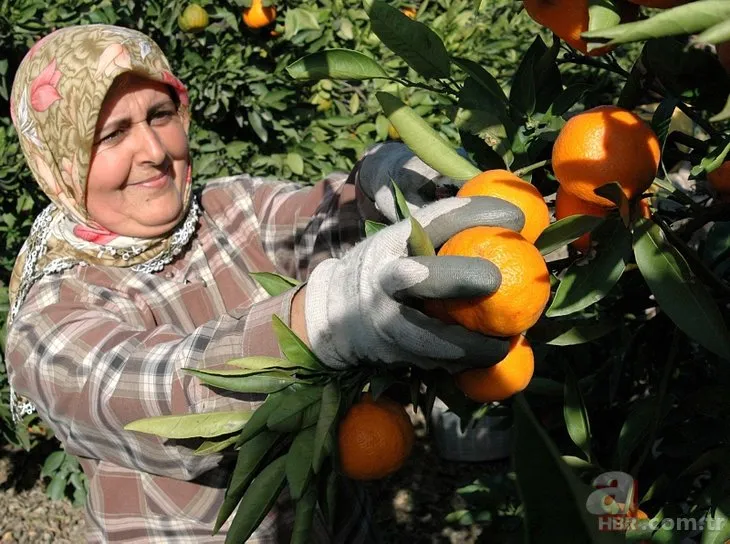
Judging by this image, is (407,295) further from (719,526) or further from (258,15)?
(258,15)

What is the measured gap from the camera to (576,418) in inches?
35.6

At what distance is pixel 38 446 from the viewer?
2.59m

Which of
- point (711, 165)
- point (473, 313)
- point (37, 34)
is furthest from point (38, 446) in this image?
point (711, 165)

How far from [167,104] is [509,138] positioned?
33.4 inches

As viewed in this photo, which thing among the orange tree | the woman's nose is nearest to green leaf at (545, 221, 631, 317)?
the orange tree

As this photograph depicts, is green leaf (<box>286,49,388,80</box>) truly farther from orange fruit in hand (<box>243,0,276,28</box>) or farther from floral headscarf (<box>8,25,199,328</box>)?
orange fruit in hand (<box>243,0,276,28</box>)

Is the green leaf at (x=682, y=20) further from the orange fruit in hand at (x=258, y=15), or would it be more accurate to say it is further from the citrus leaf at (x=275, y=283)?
the orange fruit in hand at (x=258, y=15)

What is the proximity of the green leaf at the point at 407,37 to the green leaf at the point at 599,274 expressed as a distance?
0.24 meters

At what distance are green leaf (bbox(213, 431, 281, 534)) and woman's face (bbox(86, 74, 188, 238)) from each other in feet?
2.41

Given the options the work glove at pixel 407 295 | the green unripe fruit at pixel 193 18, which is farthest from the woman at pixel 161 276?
the green unripe fruit at pixel 193 18

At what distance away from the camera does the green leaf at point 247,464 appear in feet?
2.35

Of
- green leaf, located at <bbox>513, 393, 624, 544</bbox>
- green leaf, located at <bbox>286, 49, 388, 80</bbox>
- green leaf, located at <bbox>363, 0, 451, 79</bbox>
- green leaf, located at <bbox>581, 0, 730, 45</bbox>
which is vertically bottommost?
green leaf, located at <bbox>513, 393, 624, 544</bbox>

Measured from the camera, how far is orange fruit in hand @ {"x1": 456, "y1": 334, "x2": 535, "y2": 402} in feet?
2.45

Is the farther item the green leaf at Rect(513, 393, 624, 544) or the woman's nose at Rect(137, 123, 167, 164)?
the woman's nose at Rect(137, 123, 167, 164)
